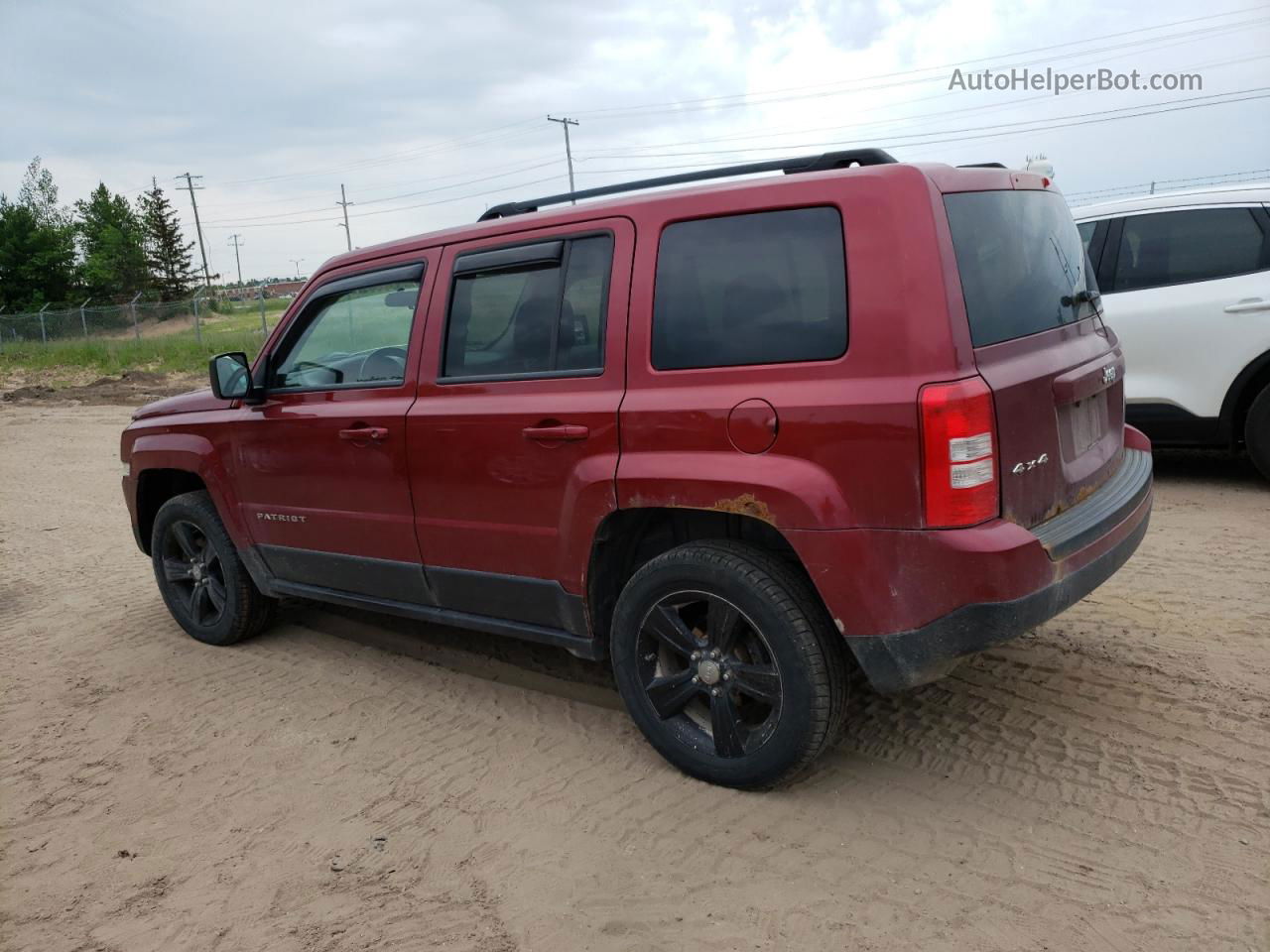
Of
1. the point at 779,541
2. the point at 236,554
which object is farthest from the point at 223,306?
the point at 779,541

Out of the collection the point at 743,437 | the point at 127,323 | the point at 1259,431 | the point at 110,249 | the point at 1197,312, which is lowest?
the point at 1259,431

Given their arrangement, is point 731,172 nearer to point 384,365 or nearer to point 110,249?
point 384,365

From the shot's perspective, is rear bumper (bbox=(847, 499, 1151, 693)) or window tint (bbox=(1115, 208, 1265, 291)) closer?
rear bumper (bbox=(847, 499, 1151, 693))

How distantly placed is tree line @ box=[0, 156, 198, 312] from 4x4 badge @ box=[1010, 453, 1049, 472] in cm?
6303

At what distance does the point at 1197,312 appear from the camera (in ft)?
20.6

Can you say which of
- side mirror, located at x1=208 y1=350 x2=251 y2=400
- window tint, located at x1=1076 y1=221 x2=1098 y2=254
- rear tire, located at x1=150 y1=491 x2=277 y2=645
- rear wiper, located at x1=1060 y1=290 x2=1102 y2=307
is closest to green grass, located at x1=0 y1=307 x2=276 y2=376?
rear tire, located at x1=150 y1=491 x2=277 y2=645

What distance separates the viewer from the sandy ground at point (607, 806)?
2676mm

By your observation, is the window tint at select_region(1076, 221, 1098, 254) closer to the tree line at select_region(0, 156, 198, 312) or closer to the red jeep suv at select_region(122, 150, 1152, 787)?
the red jeep suv at select_region(122, 150, 1152, 787)

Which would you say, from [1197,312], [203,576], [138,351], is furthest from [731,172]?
[138,351]

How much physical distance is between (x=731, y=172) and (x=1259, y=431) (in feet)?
15.1

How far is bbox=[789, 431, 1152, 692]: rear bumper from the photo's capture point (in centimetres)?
276

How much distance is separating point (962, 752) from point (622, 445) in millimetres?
1603

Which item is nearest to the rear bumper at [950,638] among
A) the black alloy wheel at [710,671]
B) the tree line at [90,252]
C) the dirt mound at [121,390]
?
the black alloy wheel at [710,671]

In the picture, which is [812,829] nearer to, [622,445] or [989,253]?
[622,445]
